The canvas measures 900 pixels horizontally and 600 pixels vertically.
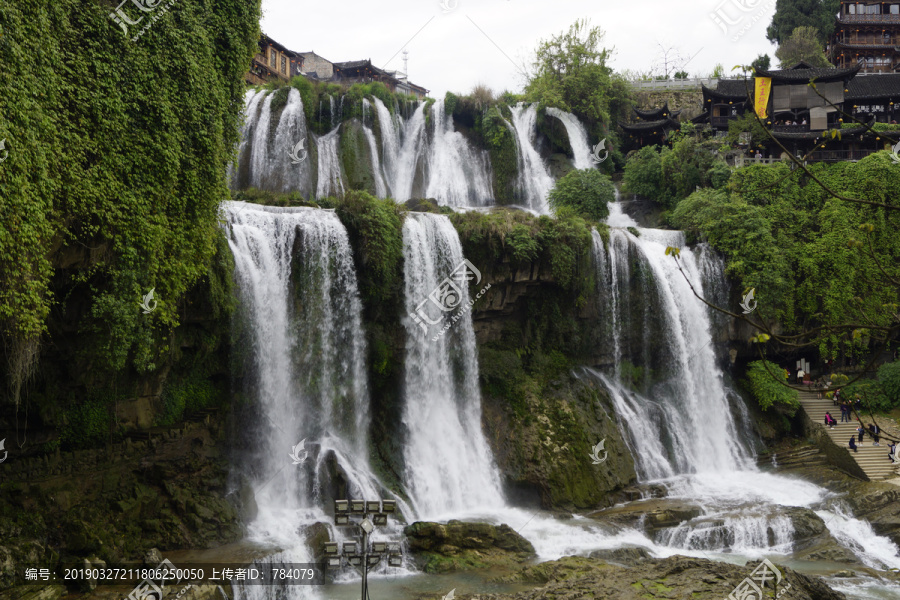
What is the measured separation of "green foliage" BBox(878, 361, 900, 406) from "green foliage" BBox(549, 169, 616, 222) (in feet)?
42.3

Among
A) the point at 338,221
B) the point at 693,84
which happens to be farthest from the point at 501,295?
the point at 693,84

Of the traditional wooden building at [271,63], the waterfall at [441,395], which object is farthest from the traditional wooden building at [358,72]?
the waterfall at [441,395]

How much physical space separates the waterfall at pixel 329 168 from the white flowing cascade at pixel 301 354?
10.7 metres

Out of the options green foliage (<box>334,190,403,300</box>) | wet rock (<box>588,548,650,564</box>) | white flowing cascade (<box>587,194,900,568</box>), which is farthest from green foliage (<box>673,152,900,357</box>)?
green foliage (<box>334,190,403,300</box>)

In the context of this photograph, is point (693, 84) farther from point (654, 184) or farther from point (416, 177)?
point (416, 177)

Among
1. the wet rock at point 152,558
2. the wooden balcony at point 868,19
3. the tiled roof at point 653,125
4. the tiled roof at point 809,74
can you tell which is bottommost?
the wet rock at point 152,558

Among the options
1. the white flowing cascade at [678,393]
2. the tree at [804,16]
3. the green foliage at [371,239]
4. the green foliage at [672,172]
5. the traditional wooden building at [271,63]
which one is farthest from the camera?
the tree at [804,16]

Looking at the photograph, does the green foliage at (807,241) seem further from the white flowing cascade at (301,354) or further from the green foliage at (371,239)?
the white flowing cascade at (301,354)

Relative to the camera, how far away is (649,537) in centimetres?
1836

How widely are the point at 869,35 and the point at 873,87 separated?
14.7 m

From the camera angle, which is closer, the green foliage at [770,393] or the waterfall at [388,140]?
the green foliage at [770,393]

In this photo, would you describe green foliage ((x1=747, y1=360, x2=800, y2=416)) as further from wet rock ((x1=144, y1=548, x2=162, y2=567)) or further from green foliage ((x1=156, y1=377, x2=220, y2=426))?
wet rock ((x1=144, y1=548, x2=162, y2=567))

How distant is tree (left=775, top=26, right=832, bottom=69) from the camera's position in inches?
1848

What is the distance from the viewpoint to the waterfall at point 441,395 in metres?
20.1
